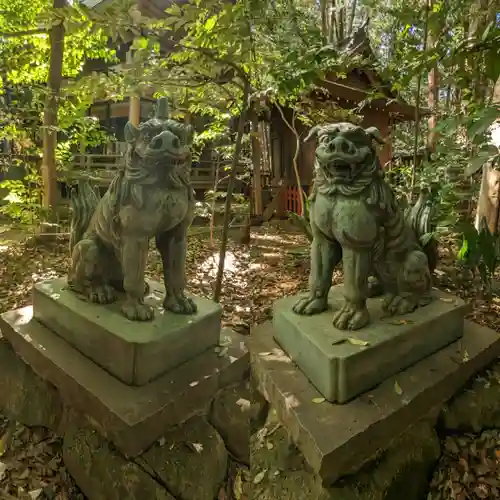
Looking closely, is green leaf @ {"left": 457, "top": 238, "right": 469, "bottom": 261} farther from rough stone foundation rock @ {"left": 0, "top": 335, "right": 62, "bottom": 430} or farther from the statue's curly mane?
rough stone foundation rock @ {"left": 0, "top": 335, "right": 62, "bottom": 430}

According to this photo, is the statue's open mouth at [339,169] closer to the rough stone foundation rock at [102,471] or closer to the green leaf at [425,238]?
the green leaf at [425,238]

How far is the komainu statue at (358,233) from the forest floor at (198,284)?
1377 mm

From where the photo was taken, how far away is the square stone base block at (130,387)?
6.20 feet

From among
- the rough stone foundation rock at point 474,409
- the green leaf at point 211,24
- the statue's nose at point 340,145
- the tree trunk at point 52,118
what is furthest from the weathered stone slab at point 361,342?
the tree trunk at point 52,118

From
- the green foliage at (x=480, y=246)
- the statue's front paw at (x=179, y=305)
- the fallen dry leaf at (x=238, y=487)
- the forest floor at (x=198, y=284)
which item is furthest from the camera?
the green foliage at (x=480, y=246)

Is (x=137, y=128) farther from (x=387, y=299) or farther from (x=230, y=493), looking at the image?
(x=230, y=493)

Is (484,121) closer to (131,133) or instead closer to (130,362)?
(131,133)

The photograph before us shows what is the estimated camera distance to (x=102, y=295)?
2355 millimetres

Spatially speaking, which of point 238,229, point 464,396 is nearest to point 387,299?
point 464,396

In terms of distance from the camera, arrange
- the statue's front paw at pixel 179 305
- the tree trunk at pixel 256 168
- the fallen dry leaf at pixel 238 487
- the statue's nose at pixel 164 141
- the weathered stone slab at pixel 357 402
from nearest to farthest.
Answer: the weathered stone slab at pixel 357 402, the statue's nose at pixel 164 141, the fallen dry leaf at pixel 238 487, the statue's front paw at pixel 179 305, the tree trunk at pixel 256 168

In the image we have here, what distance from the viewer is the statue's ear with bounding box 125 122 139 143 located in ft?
6.31

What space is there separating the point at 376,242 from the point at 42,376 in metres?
2.08

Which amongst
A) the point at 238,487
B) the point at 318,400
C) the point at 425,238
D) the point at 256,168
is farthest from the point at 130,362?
the point at 256,168

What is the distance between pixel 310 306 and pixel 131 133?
131 centimetres
